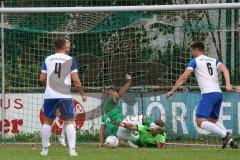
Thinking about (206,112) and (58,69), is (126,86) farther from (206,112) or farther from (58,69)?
(58,69)

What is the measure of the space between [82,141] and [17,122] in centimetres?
153

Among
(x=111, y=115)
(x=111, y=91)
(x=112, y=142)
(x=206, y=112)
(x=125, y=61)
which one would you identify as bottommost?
(x=112, y=142)

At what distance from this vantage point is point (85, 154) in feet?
46.1

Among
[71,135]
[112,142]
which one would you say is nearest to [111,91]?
[112,142]

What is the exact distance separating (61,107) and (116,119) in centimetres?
401

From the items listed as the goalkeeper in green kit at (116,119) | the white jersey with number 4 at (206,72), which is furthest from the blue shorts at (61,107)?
the goalkeeper in green kit at (116,119)

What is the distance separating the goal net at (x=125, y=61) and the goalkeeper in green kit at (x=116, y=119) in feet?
1.98

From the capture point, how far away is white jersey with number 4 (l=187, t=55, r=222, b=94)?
1480 centimetres

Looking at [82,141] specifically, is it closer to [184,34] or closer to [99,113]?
[99,113]

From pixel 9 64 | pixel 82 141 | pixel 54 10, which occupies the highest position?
pixel 54 10

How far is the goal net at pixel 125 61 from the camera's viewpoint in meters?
18.1

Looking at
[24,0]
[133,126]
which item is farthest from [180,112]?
[24,0]

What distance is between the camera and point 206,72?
14.9 meters

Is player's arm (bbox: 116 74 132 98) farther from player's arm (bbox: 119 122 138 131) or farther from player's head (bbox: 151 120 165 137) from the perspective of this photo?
player's head (bbox: 151 120 165 137)
